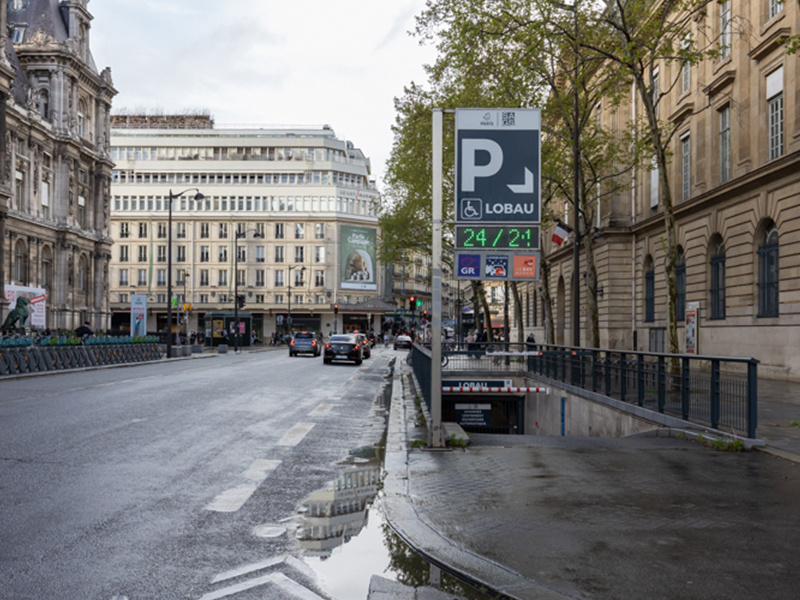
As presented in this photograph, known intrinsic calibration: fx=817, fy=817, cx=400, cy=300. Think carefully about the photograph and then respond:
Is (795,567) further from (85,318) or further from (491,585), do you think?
(85,318)

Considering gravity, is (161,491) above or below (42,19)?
below

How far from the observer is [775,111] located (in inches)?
1003

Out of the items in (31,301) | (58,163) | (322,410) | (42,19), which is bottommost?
(322,410)

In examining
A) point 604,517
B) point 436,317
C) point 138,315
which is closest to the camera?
point 604,517

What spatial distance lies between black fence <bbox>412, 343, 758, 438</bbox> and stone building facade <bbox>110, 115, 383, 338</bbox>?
79560mm

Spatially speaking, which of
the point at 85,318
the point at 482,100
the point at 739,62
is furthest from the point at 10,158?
the point at 739,62

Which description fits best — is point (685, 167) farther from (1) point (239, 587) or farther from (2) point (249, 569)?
(1) point (239, 587)

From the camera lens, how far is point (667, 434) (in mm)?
11906

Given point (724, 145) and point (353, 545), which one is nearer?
point (353, 545)

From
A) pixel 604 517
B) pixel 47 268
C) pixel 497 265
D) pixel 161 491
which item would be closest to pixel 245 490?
pixel 161 491

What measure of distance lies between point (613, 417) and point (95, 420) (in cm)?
914

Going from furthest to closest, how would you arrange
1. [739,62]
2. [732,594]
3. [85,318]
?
[85,318] < [739,62] < [732,594]

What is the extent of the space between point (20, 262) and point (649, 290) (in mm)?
47103

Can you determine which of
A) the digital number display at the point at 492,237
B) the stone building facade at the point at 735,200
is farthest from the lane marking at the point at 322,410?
the stone building facade at the point at 735,200
